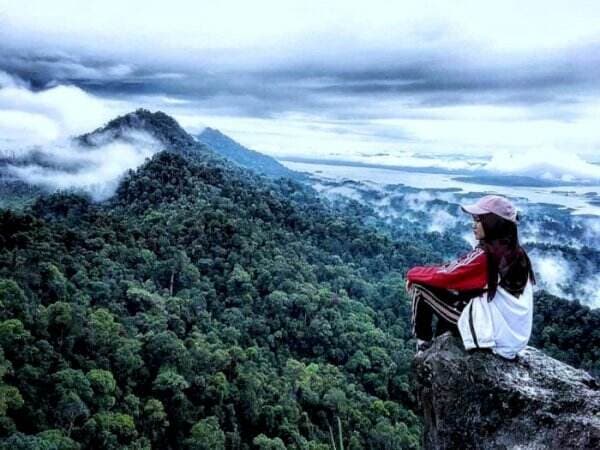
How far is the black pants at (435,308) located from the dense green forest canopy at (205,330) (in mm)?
16989

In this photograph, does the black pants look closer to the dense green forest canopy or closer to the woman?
the woman

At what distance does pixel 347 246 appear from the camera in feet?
210

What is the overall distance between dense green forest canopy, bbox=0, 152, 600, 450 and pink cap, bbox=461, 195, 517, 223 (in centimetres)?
1776

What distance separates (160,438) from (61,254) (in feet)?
57.9

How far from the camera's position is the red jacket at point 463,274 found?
3.55 m

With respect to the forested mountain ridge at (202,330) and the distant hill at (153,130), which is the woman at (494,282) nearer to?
the forested mountain ridge at (202,330)

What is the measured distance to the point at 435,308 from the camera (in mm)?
3877

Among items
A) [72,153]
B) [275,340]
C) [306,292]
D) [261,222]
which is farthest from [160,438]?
[72,153]

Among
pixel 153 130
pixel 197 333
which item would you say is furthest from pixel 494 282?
pixel 153 130

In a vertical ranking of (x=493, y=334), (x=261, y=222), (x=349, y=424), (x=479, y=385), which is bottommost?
(x=349, y=424)

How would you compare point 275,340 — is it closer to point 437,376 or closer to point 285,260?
point 285,260

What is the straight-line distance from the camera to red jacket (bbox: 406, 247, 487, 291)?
3.55 m

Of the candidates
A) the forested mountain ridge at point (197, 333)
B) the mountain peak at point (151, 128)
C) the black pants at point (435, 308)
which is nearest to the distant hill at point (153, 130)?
the mountain peak at point (151, 128)

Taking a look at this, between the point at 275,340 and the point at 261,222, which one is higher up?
the point at 261,222
